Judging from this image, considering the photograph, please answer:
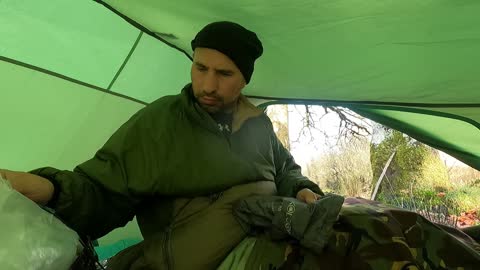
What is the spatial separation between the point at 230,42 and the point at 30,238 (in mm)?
664

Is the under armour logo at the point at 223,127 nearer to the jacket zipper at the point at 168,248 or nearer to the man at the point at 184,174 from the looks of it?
the man at the point at 184,174

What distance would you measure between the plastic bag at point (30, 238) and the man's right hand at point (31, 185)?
0.06 m

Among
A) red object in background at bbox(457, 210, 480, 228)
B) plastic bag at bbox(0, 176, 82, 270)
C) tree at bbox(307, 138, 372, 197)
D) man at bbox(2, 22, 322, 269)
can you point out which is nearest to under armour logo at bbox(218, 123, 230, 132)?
man at bbox(2, 22, 322, 269)

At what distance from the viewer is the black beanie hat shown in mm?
1082

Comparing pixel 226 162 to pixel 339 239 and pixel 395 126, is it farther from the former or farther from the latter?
pixel 395 126

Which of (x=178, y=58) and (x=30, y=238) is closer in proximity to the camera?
(x=30, y=238)

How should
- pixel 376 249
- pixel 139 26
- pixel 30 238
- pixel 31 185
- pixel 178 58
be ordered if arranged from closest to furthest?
pixel 30 238 → pixel 31 185 → pixel 376 249 → pixel 139 26 → pixel 178 58

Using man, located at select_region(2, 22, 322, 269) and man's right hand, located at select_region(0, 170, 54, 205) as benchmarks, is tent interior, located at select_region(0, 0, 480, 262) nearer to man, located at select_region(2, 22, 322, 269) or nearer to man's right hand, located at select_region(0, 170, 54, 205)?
man, located at select_region(2, 22, 322, 269)

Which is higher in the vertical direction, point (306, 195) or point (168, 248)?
point (306, 195)

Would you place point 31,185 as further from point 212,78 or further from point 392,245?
point 392,245

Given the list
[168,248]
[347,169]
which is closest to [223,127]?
[168,248]

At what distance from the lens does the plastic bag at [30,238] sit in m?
0.57

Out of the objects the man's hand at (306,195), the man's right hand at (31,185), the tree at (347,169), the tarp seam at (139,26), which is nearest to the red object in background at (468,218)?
the tree at (347,169)

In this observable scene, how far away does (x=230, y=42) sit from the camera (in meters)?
1.09
